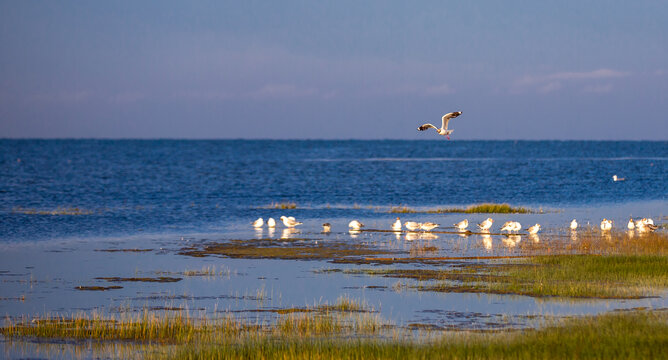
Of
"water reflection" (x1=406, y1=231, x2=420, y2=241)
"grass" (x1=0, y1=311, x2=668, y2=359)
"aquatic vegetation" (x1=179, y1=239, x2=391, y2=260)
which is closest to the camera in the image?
"grass" (x1=0, y1=311, x2=668, y2=359)

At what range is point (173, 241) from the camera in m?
33.4

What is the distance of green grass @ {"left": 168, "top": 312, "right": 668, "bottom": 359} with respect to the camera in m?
13.9

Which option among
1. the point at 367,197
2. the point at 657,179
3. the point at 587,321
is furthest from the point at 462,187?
the point at 587,321

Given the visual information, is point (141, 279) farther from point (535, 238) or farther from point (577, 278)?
point (535, 238)

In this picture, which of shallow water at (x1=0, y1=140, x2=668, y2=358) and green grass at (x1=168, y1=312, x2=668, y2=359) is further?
shallow water at (x1=0, y1=140, x2=668, y2=358)

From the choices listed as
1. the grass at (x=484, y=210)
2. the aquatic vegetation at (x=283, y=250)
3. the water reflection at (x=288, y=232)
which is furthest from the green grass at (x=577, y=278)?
the grass at (x=484, y=210)

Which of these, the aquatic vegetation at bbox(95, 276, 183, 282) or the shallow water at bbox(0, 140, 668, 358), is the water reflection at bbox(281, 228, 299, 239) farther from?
the aquatic vegetation at bbox(95, 276, 183, 282)

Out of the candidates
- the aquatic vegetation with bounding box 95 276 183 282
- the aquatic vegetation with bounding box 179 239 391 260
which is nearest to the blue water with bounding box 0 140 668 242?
the aquatic vegetation with bounding box 179 239 391 260

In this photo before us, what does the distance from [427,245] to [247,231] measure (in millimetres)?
9910

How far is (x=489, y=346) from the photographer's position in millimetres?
14398

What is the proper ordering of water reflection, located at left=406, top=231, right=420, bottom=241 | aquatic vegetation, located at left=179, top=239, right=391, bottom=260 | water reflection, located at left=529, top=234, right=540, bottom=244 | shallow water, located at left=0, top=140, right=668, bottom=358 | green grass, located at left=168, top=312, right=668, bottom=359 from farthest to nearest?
water reflection, located at left=406, top=231, right=420, bottom=241 → water reflection, located at left=529, top=234, right=540, bottom=244 → aquatic vegetation, located at left=179, top=239, right=391, bottom=260 → shallow water, located at left=0, top=140, right=668, bottom=358 → green grass, located at left=168, top=312, right=668, bottom=359

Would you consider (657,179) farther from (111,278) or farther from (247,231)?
(111,278)

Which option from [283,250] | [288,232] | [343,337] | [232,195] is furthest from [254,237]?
[232,195]

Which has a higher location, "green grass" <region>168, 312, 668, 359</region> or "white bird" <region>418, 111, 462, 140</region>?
"white bird" <region>418, 111, 462, 140</region>
